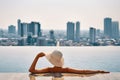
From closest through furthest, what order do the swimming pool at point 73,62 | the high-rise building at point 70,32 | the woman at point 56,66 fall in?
the woman at point 56,66 → the swimming pool at point 73,62 → the high-rise building at point 70,32

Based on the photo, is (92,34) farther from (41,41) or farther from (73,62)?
(73,62)

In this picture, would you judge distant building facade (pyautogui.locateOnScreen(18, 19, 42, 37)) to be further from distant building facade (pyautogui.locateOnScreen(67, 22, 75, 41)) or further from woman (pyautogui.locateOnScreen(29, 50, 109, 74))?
woman (pyautogui.locateOnScreen(29, 50, 109, 74))

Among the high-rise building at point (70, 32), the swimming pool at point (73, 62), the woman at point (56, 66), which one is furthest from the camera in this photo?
the high-rise building at point (70, 32)

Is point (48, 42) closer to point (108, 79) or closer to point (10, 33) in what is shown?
point (10, 33)

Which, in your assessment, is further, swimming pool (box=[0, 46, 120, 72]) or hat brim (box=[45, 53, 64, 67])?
swimming pool (box=[0, 46, 120, 72])

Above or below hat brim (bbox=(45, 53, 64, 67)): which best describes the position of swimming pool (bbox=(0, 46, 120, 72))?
below

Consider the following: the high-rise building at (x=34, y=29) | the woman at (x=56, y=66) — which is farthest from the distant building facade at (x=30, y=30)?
the woman at (x=56, y=66)

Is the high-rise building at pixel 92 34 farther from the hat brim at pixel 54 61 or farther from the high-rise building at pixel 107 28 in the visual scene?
the hat brim at pixel 54 61

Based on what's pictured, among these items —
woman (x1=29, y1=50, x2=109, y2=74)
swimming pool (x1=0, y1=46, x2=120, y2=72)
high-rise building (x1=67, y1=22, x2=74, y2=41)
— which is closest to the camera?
woman (x1=29, y1=50, x2=109, y2=74)

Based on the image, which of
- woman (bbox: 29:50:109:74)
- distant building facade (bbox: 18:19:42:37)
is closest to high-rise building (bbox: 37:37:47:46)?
distant building facade (bbox: 18:19:42:37)

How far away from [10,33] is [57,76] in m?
75.3

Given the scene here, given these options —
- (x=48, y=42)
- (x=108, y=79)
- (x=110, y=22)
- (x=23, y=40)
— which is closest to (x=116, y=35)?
(x=110, y=22)

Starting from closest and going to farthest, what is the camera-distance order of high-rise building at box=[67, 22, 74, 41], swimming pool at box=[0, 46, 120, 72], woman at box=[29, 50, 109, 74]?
1. woman at box=[29, 50, 109, 74]
2. swimming pool at box=[0, 46, 120, 72]
3. high-rise building at box=[67, 22, 74, 41]

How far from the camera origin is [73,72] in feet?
15.3
